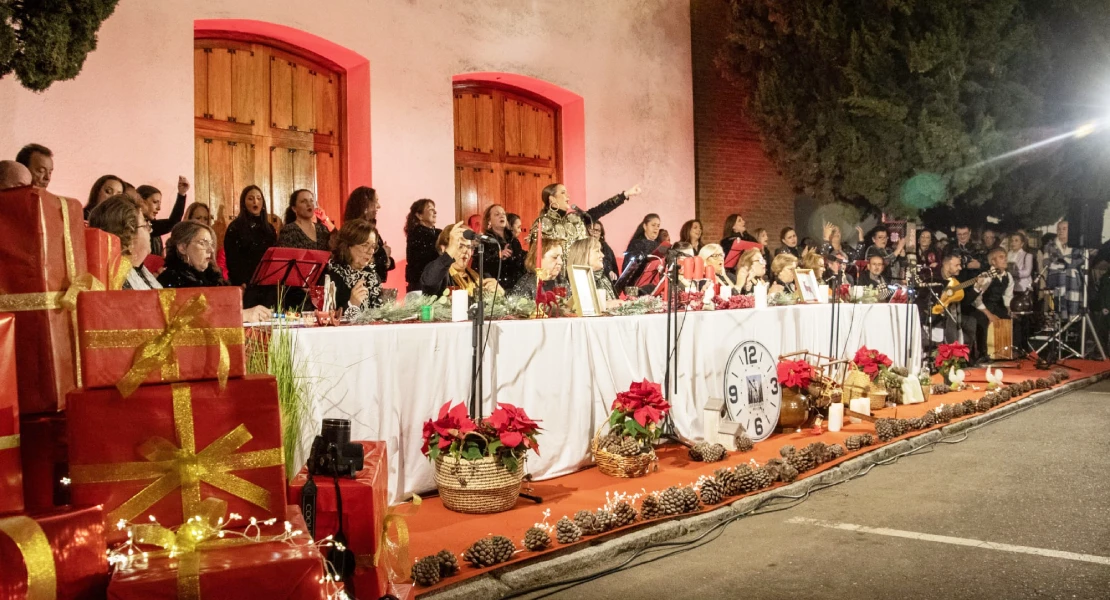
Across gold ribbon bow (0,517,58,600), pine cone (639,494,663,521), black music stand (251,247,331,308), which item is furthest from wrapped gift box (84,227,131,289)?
pine cone (639,494,663,521)

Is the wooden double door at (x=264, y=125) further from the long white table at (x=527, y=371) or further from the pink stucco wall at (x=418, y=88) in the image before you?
the long white table at (x=527, y=371)

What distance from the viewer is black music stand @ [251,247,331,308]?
4.64 metres

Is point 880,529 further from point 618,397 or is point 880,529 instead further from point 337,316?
point 337,316

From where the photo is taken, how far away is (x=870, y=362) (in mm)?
7867

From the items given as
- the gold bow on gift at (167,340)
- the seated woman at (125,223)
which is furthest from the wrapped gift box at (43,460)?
the seated woman at (125,223)

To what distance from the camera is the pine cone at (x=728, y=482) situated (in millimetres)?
4766

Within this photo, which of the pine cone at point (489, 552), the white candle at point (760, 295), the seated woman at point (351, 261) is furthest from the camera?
the white candle at point (760, 295)

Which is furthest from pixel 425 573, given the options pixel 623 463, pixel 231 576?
pixel 623 463

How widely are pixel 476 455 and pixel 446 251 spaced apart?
2151 millimetres

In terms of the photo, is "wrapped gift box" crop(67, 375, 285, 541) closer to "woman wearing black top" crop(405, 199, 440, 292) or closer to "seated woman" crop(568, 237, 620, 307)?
"seated woman" crop(568, 237, 620, 307)

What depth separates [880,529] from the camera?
168 inches

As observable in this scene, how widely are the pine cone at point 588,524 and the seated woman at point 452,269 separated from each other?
7.33ft

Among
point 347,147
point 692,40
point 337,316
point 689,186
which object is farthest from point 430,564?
point 692,40

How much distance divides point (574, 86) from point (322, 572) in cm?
919
